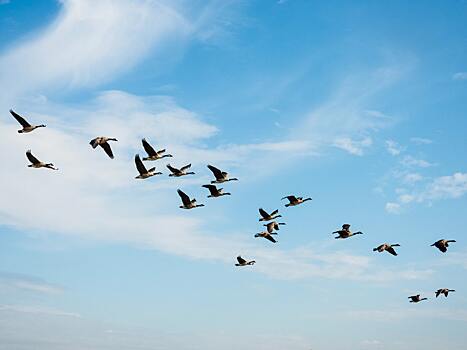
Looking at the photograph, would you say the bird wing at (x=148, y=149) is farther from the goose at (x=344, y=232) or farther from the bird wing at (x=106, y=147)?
the goose at (x=344, y=232)

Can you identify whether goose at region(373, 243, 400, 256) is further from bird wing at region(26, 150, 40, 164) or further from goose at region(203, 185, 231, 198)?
bird wing at region(26, 150, 40, 164)

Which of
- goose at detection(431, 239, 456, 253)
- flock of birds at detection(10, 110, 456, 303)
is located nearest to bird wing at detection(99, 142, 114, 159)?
flock of birds at detection(10, 110, 456, 303)

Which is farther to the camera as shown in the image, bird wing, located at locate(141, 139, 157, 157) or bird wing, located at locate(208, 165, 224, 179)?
bird wing, located at locate(208, 165, 224, 179)

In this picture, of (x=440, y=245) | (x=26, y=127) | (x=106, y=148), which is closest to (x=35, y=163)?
(x=26, y=127)

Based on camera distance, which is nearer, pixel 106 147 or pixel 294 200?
pixel 106 147

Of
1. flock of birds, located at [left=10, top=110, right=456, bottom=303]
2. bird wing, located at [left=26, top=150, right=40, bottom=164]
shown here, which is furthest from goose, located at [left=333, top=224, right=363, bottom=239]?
bird wing, located at [left=26, top=150, right=40, bottom=164]

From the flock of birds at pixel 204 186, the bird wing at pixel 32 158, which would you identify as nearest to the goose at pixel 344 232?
the flock of birds at pixel 204 186

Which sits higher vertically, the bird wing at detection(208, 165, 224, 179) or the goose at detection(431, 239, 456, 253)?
the bird wing at detection(208, 165, 224, 179)

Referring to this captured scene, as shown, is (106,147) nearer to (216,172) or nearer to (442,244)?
(216,172)

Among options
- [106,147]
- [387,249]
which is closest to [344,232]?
[387,249]

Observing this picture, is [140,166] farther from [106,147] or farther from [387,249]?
[387,249]

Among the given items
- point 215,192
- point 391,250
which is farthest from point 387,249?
point 215,192

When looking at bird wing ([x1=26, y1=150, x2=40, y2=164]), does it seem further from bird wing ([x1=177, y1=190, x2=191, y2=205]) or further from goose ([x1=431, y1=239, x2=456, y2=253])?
goose ([x1=431, y1=239, x2=456, y2=253])

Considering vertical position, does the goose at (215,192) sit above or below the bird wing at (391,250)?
above
